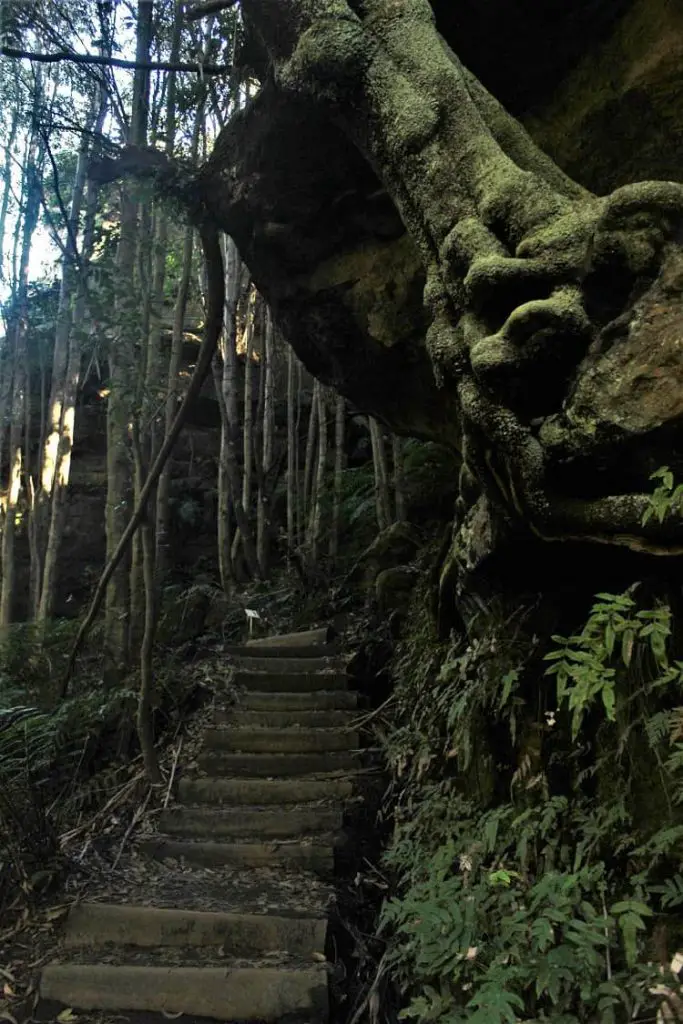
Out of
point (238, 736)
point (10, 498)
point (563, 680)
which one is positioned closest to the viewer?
point (563, 680)

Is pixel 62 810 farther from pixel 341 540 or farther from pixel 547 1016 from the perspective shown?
pixel 341 540

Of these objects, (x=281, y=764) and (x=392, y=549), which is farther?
(x=392, y=549)

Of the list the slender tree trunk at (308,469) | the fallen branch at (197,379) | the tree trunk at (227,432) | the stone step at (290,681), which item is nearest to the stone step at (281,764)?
the stone step at (290,681)

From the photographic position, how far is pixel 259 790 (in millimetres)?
5066

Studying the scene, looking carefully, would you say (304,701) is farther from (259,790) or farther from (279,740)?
(259,790)

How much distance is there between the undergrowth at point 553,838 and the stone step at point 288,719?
6.07ft

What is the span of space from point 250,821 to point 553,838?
98.6 inches

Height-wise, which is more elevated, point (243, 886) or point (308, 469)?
point (308, 469)

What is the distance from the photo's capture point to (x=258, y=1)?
3.79 meters

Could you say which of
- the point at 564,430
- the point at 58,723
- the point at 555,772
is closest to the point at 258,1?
the point at 564,430

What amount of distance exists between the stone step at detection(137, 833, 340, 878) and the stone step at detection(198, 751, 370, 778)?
694mm

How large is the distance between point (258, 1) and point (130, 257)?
3.23 m

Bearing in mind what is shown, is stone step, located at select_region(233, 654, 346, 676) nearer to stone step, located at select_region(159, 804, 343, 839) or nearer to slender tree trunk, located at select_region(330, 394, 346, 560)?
stone step, located at select_region(159, 804, 343, 839)

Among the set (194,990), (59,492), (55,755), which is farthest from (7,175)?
(194,990)
